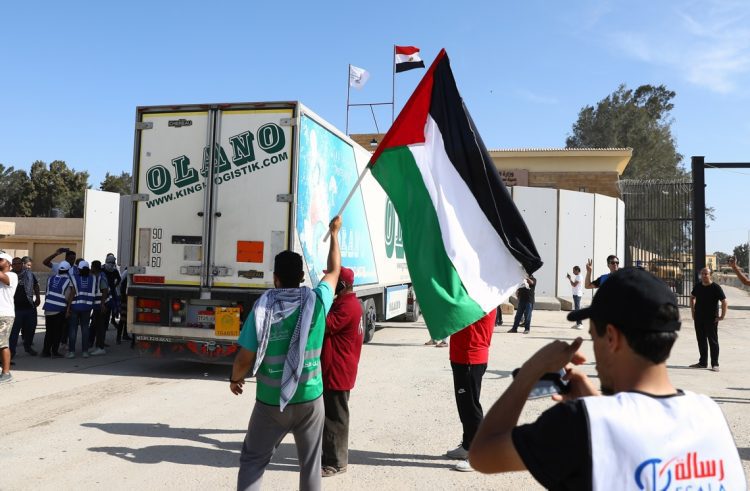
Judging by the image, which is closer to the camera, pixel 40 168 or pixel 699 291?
pixel 699 291

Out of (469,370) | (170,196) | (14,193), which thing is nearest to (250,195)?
(170,196)

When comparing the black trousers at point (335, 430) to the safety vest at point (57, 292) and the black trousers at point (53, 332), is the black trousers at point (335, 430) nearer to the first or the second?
the safety vest at point (57, 292)

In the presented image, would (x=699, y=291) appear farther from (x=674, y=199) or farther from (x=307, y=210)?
(x=674, y=199)

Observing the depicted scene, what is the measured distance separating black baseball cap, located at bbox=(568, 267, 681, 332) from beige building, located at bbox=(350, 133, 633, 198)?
30824 mm

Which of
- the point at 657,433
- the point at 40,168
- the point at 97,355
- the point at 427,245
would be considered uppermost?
the point at 40,168

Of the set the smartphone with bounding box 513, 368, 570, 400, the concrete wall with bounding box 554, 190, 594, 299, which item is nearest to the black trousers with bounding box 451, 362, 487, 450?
the smartphone with bounding box 513, 368, 570, 400

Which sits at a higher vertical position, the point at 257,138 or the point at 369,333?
the point at 257,138

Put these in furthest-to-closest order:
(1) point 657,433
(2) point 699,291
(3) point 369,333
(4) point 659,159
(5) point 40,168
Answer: (5) point 40,168, (4) point 659,159, (3) point 369,333, (2) point 699,291, (1) point 657,433

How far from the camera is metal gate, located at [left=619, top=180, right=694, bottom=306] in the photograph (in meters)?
21.3

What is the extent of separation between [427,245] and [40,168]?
2581 inches

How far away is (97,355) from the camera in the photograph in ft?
36.5

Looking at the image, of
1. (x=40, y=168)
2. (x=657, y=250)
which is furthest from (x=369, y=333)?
(x=40, y=168)

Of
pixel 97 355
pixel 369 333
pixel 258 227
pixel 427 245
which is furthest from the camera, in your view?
pixel 369 333

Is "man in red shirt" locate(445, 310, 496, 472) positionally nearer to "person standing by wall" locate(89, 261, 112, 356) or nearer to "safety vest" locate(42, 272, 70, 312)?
"person standing by wall" locate(89, 261, 112, 356)
